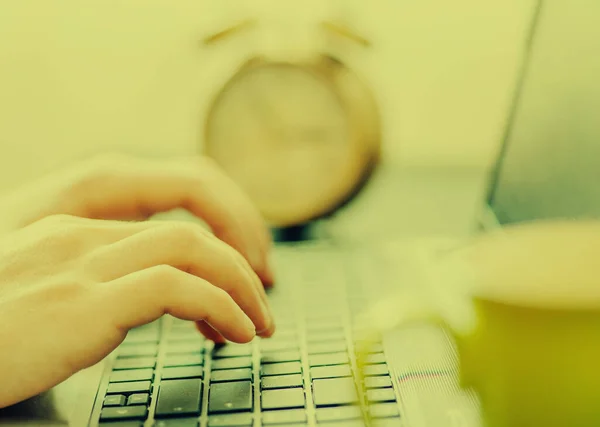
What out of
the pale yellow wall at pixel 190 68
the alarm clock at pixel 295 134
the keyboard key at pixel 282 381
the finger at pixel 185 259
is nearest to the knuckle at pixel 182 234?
the finger at pixel 185 259

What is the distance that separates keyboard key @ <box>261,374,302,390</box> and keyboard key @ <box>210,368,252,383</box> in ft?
0.04

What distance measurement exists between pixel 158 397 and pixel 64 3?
0.65 metres

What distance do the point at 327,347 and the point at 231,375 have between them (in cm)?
7

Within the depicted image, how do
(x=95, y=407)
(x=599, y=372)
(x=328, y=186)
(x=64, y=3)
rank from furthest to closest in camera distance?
(x=64, y=3) → (x=328, y=186) → (x=95, y=407) → (x=599, y=372)

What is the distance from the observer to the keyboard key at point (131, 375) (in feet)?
1.38

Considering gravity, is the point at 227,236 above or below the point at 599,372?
below

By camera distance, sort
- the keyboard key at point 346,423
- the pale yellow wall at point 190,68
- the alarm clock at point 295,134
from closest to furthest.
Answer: the keyboard key at point 346,423 → the alarm clock at point 295,134 → the pale yellow wall at point 190,68

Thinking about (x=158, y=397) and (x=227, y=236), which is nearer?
(x=158, y=397)

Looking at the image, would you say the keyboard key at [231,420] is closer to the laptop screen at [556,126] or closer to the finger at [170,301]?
the finger at [170,301]

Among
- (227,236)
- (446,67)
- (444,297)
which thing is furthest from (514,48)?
(444,297)

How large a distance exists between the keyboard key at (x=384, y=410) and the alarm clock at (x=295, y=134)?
31 centimetres

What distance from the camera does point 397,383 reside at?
40 centimetres

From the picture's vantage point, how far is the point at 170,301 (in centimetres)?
39

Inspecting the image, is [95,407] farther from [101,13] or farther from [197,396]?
[101,13]
